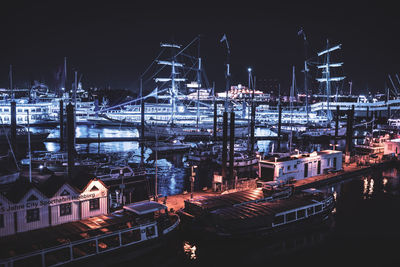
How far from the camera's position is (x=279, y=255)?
58.6ft

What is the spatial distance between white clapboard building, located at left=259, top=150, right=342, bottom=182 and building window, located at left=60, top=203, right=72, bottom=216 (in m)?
17.3

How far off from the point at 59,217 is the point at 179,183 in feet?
55.9

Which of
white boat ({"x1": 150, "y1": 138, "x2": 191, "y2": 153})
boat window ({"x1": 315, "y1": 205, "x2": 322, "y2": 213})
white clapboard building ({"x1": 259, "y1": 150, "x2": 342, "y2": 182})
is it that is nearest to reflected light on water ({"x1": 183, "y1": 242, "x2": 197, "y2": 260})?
boat window ({"x1": 315, "y1": 205, "x2": 322, "y2": 213})

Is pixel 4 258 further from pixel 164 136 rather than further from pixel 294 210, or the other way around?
pixel 164 136

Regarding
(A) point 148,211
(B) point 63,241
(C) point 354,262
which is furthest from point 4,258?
(C) point 354,262

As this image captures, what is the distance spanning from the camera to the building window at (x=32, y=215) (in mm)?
16328

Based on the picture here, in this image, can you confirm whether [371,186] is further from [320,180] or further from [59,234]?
[59,234]

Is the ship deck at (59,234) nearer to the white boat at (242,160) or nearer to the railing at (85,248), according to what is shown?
the railing at (85,248)

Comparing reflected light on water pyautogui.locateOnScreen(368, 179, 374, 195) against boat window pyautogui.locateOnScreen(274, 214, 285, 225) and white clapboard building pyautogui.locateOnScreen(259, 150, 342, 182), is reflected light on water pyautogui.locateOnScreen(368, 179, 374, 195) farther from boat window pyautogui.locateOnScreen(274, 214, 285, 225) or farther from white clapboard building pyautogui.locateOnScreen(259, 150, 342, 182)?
boat window pyautogui.locateOnScreen(274, 214, 285, 225)

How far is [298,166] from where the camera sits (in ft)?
98.3

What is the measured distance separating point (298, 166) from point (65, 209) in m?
21.1

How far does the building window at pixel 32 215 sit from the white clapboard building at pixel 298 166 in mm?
18958

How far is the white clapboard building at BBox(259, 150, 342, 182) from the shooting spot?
92.6ft

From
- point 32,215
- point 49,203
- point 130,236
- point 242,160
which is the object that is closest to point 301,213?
point 130,236
